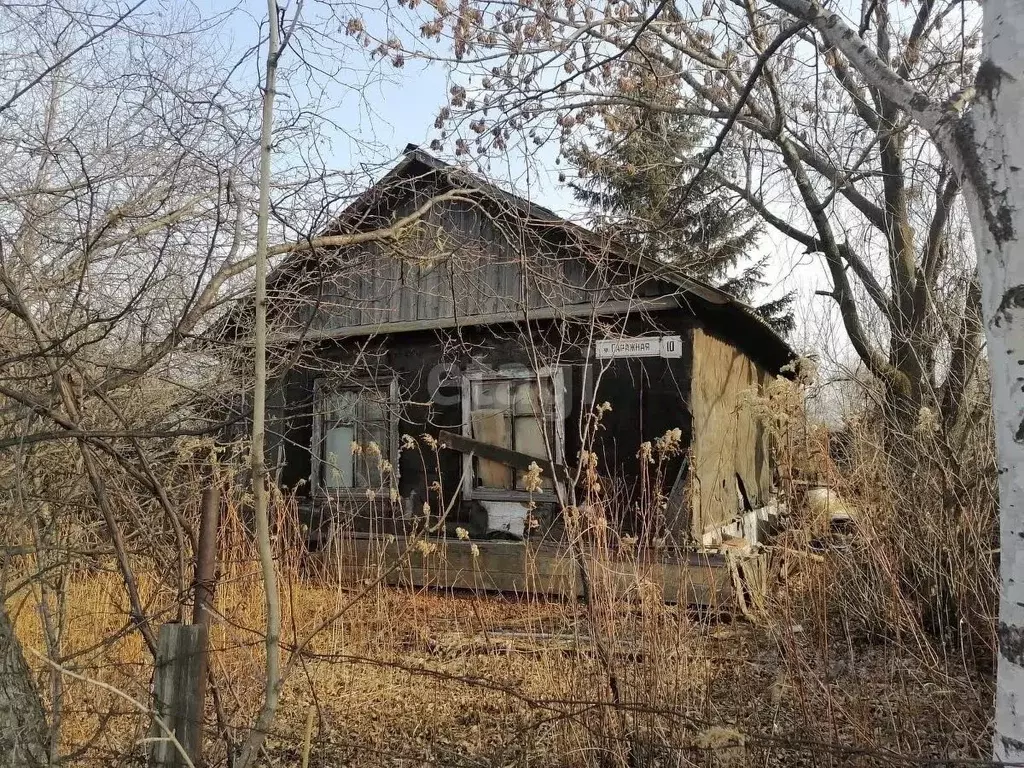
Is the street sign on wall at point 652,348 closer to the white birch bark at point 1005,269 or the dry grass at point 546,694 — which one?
the dry grass at point 546,694

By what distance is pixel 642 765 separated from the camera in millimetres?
2980

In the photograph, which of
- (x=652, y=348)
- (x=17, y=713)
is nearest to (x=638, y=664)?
(x=17, y=713)

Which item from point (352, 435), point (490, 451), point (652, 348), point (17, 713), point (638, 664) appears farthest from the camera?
point (352, 435)

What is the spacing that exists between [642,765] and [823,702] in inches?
31.1

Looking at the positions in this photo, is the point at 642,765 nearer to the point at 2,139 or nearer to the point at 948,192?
the point at 2,139

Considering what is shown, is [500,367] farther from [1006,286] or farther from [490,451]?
[1006,286]

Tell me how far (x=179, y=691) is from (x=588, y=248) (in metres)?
5.38

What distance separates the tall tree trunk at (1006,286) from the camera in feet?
6.02

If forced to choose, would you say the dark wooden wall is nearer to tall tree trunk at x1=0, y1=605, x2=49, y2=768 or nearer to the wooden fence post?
tall tree trunk at x1=0, y1=605, x2=49, y2=768

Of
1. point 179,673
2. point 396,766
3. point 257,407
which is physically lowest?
point 396,766

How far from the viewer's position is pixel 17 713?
246 cm

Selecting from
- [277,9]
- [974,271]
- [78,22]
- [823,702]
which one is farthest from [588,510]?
[974,271]

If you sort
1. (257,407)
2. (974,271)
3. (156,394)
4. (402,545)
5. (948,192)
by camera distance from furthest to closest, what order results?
(402,545)
(948,192)
(156,394)
(974,271)
(257,407)

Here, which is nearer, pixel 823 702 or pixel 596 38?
pixel 823 702
